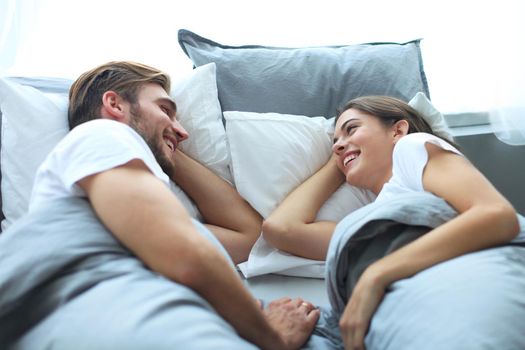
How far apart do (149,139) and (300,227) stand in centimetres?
42

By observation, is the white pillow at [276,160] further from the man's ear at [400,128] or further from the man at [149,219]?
the man at [149,219]

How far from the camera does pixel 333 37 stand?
6.52 feet

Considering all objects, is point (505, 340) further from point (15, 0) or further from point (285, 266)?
point (15, 0)

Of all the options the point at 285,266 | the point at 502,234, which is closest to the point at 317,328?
the point at 285,266

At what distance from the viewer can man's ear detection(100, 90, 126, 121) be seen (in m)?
1.25

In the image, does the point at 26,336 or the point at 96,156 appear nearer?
the point at 26,336

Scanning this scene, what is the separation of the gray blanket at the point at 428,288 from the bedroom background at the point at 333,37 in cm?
101

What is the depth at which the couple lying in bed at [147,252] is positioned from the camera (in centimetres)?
72

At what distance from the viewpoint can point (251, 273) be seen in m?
1.36

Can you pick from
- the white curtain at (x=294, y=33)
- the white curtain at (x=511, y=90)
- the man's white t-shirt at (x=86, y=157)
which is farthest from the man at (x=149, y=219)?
the white curtain at (x=511, y=90)

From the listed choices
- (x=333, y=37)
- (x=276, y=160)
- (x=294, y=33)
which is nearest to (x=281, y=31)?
(x=294, y=33)

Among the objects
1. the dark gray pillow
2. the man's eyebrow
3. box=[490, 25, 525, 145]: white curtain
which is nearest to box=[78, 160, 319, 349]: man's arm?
the man's eyebrow

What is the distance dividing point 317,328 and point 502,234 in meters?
0.39

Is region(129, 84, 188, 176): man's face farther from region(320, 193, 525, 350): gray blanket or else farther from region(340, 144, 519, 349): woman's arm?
region(340, 144, 519, 349): woman's arm
